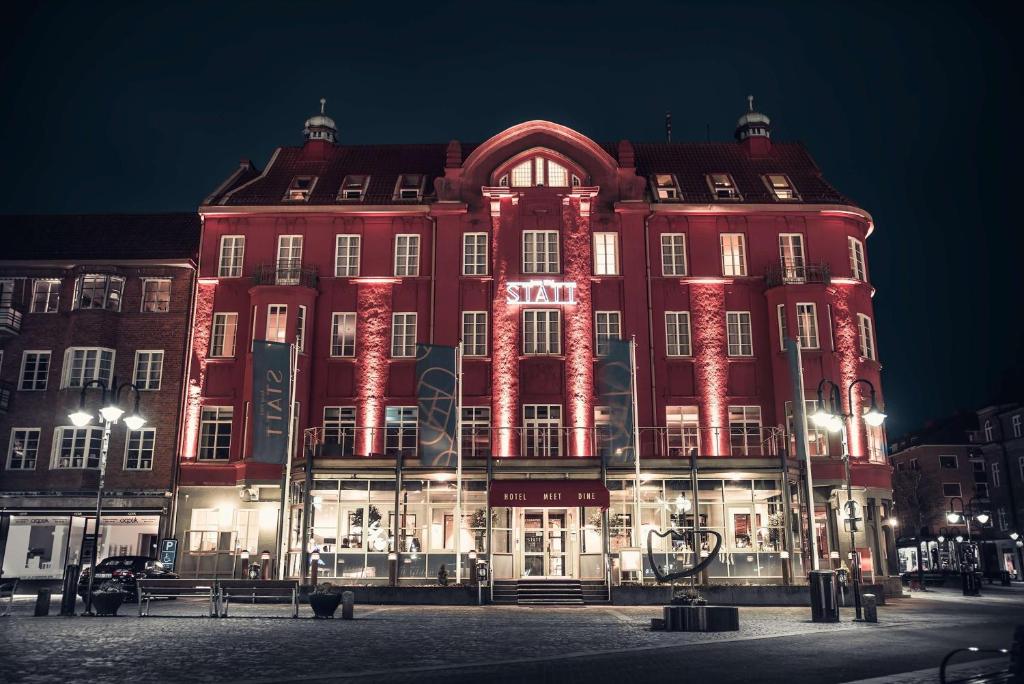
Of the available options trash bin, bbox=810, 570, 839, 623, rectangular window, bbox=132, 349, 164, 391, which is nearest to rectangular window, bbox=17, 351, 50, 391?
rectangular window, bbox=132, 349, 164, 391

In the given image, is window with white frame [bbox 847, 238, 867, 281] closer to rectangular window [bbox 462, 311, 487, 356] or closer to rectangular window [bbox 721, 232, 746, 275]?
rectangular window [bbox 721, 232, 746, 275]

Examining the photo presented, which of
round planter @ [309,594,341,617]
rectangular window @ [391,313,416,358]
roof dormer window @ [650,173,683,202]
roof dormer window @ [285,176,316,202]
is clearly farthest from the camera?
roof dormer window @ [285,176,316,202]

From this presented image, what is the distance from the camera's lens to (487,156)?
39.9 m

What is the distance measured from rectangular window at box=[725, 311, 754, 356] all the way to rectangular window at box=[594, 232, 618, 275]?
5476mm

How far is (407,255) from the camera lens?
39.3m

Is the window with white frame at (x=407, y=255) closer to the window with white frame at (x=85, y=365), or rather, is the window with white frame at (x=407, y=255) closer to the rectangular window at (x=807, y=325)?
the window with white frame at (x=85, y=365)

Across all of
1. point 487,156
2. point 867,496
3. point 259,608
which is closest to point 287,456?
point 259,608

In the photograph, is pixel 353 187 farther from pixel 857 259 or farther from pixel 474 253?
pixel 857 259

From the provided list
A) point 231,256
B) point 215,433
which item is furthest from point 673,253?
point 215,433

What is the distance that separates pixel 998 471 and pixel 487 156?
57471 mm

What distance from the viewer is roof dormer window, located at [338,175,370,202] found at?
135ft

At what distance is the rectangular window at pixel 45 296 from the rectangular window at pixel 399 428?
53.8 feet

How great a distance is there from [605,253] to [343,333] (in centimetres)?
1218

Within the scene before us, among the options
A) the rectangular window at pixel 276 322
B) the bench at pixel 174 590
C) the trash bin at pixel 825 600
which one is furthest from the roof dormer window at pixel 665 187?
the bench at pixel 174 590
